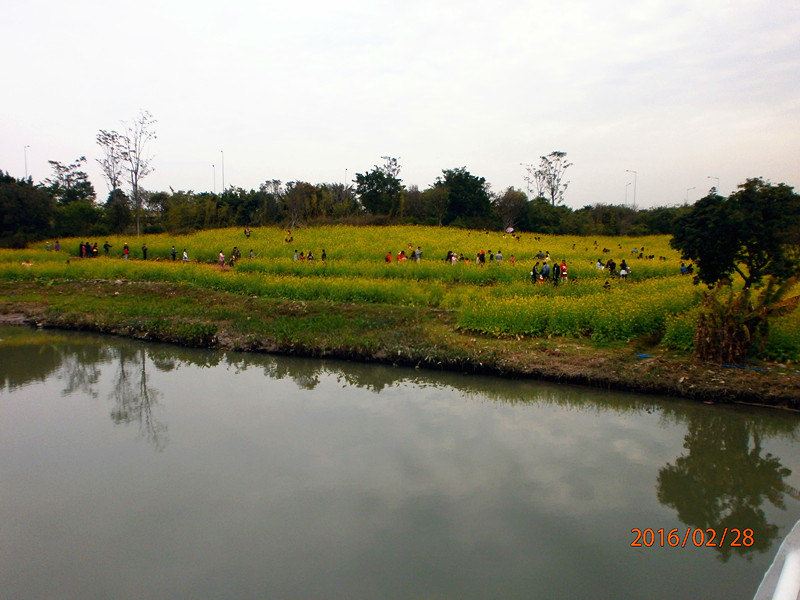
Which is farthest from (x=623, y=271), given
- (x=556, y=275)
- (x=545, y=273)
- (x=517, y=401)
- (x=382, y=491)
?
(x=382, y=491)

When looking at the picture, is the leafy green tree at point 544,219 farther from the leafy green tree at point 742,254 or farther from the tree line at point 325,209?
the leafy green tree at point 742,254

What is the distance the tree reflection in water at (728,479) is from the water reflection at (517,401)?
0.01 m

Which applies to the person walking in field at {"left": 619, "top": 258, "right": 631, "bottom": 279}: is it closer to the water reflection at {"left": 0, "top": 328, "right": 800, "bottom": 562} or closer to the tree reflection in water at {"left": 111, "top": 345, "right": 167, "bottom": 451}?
the water reflection at {"left": 0, "top": 328, "right": 800, "bottom": 562}

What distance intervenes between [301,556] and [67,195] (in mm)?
51756

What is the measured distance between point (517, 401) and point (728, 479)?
3.55m

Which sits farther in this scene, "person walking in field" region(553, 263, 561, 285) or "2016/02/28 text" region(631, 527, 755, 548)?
"person walking in field" region(553, 263, 561, 285)

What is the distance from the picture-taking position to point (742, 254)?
38.3 ft

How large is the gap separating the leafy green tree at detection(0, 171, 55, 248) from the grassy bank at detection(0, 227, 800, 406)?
24.7ft

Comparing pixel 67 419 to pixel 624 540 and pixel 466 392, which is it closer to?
pixel 466 392

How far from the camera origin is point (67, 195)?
46.5 m

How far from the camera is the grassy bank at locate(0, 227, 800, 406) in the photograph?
33.4ft

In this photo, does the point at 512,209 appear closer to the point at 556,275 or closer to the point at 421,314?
the point at 556,275

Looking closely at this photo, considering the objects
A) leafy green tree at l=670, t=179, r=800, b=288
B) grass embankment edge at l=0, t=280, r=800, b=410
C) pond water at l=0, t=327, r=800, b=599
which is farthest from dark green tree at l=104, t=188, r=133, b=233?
leafy green tree at l=670, t=179, r=800, b=288

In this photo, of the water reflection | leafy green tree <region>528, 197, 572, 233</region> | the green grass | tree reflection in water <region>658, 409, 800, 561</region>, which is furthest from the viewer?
leafy green tree <region>528, 197, 572, 233</region>
